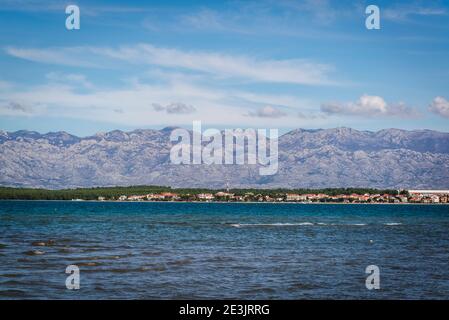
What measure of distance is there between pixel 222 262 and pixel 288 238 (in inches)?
941

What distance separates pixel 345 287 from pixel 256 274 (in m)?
5.65

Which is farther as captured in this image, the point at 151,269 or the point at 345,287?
the point at 151,269

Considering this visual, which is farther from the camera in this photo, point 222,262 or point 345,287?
point 222,262

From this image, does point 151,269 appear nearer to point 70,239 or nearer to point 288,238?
point 70,239

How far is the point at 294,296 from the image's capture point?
1155 inches

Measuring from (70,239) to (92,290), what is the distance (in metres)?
29.1

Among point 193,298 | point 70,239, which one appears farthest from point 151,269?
point 70,239
